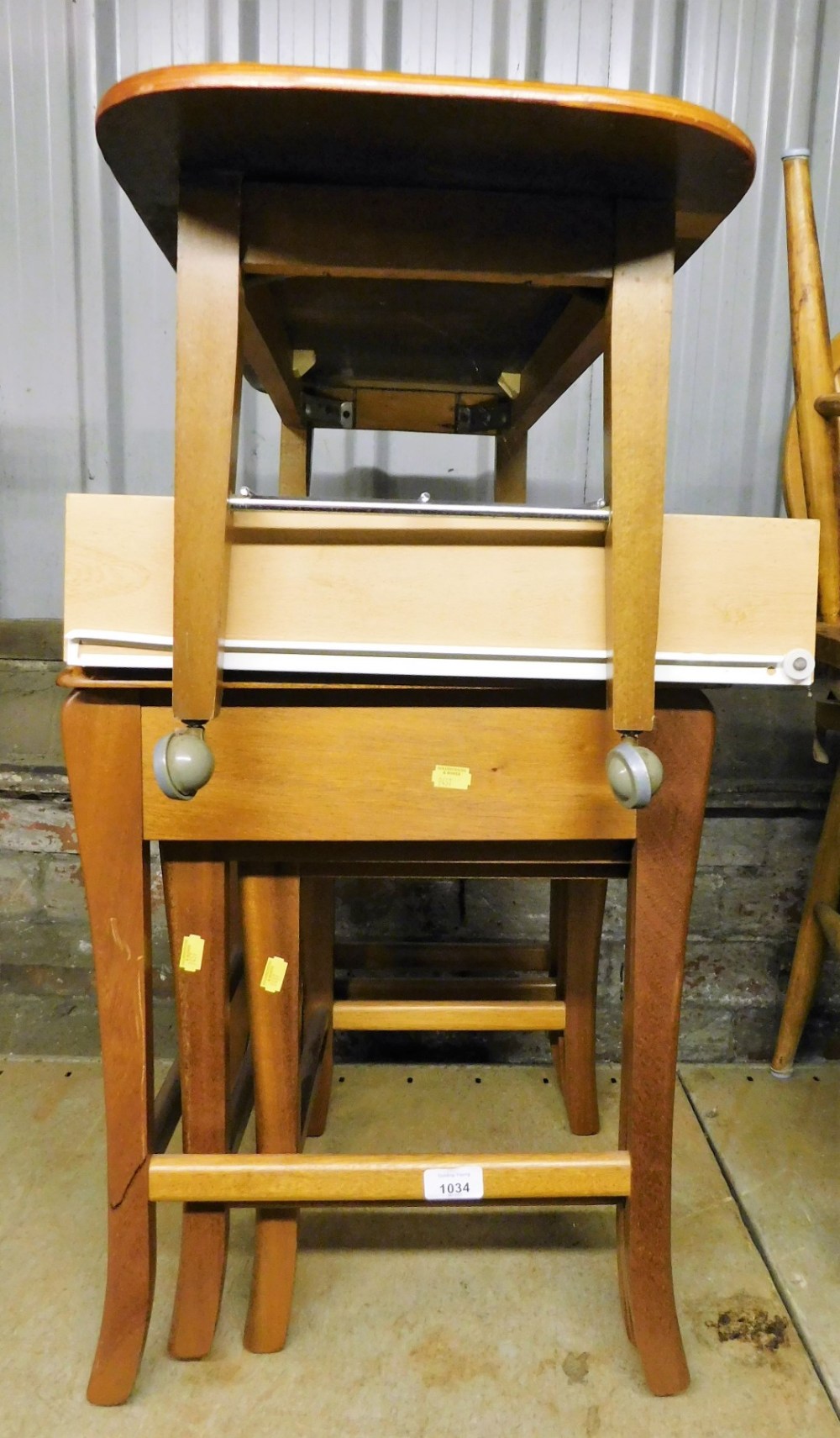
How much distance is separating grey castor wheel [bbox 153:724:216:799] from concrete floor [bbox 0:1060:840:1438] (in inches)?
25.6

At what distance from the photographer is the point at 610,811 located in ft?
2.47

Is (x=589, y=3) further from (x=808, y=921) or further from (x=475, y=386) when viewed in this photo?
(x=808, y=921)

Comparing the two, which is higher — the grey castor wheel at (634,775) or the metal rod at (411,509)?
the metal rod at (411,509)

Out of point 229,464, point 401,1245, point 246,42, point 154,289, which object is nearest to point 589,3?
point 246,42

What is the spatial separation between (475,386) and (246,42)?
787 millimetres

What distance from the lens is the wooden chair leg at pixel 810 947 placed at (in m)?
1.27

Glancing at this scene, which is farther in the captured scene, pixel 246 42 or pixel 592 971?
pixel 246 42

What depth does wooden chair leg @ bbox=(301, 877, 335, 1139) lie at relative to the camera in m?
1.18

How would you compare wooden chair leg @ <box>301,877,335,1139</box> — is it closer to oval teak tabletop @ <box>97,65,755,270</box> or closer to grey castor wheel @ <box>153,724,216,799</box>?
grey castor wheel @ <box>153,724,216,799</box>

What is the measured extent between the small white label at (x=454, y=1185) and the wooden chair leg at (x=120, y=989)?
0.27 meters

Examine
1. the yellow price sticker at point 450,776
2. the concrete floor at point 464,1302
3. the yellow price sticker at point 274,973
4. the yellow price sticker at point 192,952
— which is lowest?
the concrete floor at point 464,1302

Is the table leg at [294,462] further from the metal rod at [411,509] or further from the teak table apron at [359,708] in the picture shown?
the metal rod at [411,509]

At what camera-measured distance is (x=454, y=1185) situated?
2.60 feet

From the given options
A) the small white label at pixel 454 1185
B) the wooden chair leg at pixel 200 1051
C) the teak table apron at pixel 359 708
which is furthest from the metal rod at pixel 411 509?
the small white label at pixel 454 1185
